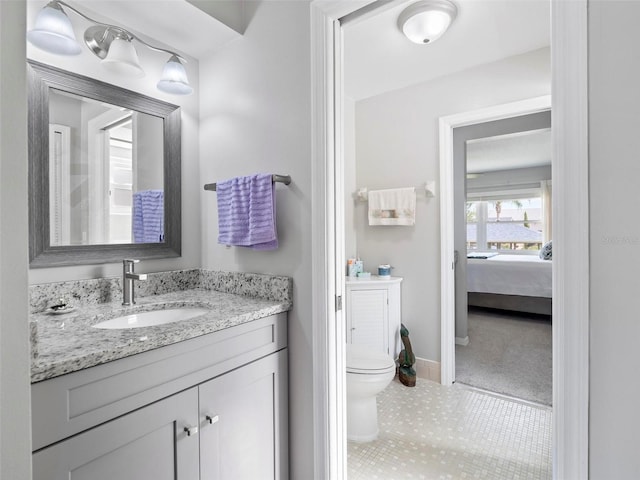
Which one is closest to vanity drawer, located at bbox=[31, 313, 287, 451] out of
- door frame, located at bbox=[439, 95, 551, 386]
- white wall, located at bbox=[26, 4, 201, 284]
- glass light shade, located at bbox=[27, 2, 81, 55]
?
white wall, located at bbox=[26, 4, 201, 284]

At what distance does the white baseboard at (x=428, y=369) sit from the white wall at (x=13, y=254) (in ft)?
8.35

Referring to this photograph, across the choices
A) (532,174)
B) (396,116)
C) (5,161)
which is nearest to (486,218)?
(532,174)

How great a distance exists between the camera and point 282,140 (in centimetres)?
147

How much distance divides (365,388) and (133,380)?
125cm

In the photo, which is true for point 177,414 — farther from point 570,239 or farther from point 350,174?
point 350,174

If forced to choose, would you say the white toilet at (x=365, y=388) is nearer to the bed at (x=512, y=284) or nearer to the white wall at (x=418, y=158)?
the white wall at (x=418, y=158)

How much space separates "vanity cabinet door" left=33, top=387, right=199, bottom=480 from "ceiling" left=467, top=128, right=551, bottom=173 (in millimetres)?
4126

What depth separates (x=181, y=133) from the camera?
1.75 meters

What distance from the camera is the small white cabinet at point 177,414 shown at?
0.81 meters

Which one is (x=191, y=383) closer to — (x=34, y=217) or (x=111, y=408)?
(x=111, y=408)

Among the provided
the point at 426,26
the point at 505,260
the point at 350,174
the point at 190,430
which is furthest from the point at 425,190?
the point at 505,260

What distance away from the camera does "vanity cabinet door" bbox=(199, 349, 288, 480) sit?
1.13 meters

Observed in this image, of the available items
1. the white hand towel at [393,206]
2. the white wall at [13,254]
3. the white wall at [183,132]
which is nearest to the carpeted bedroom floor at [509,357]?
the white hand towel at [393,206]

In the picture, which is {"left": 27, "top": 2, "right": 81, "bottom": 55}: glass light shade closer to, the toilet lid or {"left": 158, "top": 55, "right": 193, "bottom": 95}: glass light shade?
Result: {"left": 158, "top": 55, "right": 193, "bottom": 95}: glass light shade
